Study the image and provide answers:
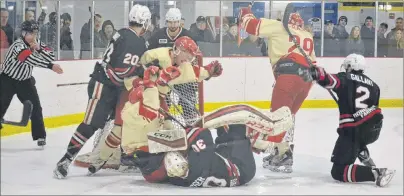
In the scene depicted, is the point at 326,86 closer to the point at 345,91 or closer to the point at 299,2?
the point at 345,91

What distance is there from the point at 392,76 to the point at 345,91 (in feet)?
0.82

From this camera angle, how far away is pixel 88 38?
4383 mm

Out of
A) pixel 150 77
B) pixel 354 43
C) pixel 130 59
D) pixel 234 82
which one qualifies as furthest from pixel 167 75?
pixel 354 43

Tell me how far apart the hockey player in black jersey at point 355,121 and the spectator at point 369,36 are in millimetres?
158

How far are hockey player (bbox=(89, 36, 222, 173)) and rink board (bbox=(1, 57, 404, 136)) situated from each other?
0.29 ft

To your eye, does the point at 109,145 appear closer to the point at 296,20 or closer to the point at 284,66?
the point at 284,66

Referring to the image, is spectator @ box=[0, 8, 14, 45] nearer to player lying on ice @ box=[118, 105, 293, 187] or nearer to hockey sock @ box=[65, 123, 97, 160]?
hockey sock @ box=[65, 123, 97, 160]

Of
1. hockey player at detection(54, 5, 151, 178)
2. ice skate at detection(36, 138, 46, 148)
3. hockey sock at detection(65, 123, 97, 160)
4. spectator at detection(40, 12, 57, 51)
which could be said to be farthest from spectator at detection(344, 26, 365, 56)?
ice skate at detection(36, 138, 46, 148)

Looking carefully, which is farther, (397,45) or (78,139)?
(397,45)

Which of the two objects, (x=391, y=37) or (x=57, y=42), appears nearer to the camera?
(x=57, y=42)

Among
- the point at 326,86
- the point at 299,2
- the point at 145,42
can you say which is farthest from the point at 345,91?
the point at 145,42

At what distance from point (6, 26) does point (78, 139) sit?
673mm

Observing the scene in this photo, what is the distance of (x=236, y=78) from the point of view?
4609 mm

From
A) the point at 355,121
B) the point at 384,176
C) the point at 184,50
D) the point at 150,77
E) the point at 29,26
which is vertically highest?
the point at 29,26
